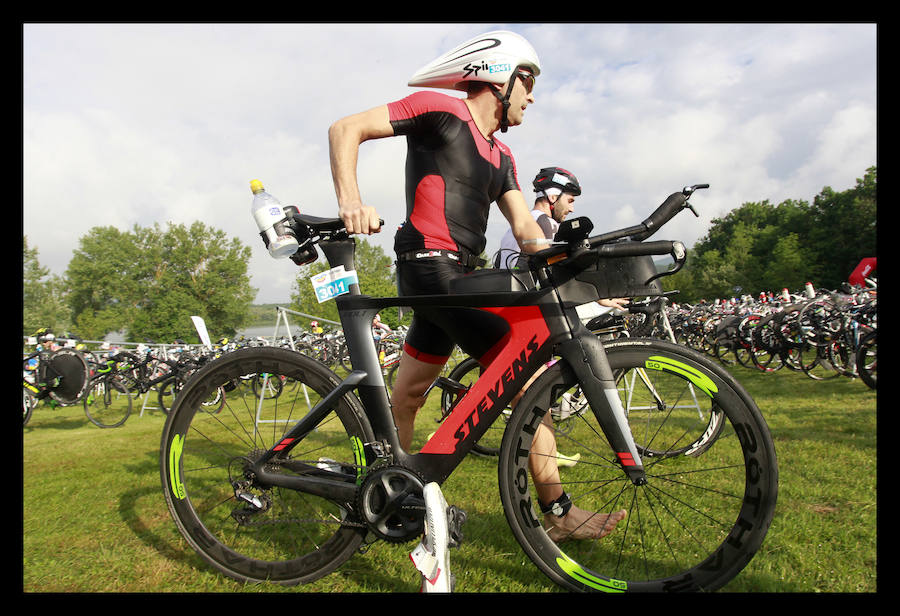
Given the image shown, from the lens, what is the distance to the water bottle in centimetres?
201

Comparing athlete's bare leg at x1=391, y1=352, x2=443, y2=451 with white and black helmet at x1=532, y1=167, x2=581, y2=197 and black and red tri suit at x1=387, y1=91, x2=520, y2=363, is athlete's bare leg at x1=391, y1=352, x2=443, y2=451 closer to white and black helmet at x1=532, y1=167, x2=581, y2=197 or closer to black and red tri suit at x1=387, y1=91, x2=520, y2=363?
black and red tri suit at x1=387, y1=91, x2=520, y2=363

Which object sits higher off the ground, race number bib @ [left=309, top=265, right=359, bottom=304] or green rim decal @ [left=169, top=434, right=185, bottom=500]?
race number bib @ [left=309, top=265, right=359, bottom=304]

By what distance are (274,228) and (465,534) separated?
74.7 inches

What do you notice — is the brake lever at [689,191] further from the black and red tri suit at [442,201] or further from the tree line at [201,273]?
the tree line at [201,273]

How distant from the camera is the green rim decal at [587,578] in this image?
1777mm

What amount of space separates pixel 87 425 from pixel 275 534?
33.5 feet

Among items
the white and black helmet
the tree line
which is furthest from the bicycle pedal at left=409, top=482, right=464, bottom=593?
the tree line

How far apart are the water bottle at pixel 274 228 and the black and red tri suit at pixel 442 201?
0.51 m

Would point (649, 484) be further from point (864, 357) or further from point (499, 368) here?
point (864, 357)

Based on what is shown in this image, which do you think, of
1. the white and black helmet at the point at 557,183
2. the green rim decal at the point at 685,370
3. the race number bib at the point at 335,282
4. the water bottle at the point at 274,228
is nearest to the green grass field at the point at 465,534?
the green rim decal at the point at 685,370

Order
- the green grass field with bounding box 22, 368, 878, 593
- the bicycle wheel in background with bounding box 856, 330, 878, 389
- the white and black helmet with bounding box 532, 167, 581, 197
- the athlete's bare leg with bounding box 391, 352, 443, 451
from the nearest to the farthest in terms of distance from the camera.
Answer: the green grass field with bounding box 22, 368, 878, 593
the athlete's bare leg with bounding box 391, 352, 443, 451
the white and black helmet with bounding box 532, 167, 581, 197
the bicycle wheel in background with bounding box 856, 330, 878, 389

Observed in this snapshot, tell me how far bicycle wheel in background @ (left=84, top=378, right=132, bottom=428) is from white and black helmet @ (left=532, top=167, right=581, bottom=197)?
10.1 meters
